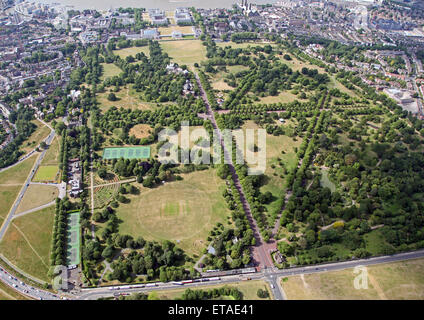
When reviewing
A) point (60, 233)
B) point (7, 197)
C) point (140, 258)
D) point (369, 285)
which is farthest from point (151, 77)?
point (369, 285)

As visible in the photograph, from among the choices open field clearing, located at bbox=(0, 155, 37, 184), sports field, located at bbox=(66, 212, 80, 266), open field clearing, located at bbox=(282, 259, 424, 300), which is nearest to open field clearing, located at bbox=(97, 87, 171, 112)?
open field clearing, located at bbox=(0, 155, 37, 184)

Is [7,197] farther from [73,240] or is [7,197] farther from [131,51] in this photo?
[131,51]

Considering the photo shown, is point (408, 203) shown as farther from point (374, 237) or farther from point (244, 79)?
point (244, 79)

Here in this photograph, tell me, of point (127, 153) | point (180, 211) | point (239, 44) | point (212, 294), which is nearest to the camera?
point (212, 294)

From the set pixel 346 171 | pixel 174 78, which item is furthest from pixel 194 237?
pixel 174 78

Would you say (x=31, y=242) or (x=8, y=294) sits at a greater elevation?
(x=31, y=242)
